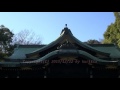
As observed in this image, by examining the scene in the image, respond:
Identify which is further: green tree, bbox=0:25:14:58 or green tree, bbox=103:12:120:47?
green tree, bbox=0:25:14:58

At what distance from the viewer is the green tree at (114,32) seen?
71.5 feet

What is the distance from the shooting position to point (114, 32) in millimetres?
22562

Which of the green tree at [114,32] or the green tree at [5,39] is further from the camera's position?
the green tree at [5,39]

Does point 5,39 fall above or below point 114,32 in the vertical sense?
below

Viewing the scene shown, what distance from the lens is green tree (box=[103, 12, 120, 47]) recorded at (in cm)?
2178

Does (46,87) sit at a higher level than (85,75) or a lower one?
higher

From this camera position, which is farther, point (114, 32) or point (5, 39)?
point (5, 39)
